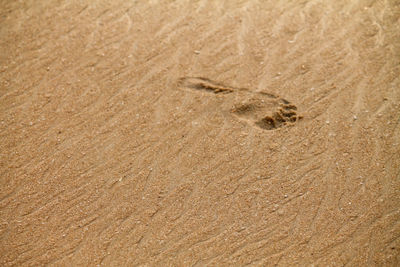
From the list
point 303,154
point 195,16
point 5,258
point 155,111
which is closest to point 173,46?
point 195,16

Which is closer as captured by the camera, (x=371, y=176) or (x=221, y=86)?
(x=371, y=176)

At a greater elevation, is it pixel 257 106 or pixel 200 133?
pixel 200 133

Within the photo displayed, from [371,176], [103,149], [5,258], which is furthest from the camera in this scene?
[103,149]

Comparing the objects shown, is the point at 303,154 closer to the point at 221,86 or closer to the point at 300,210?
the point at 300,210

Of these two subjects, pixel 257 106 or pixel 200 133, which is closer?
pixel 200 133

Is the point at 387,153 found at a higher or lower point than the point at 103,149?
lower
